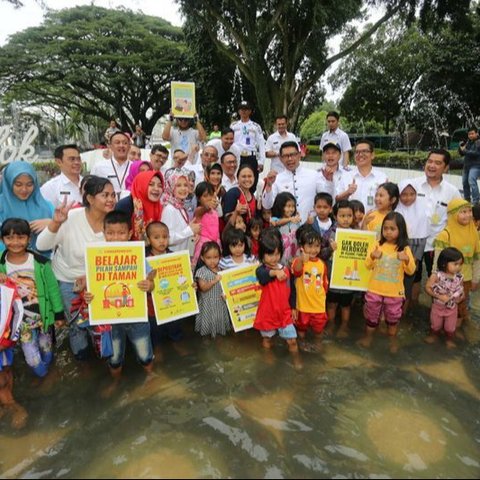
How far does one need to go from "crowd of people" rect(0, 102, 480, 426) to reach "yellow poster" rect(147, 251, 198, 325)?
175mm

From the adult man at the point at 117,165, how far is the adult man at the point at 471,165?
8.44 meters

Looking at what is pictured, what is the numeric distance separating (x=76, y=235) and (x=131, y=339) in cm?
104

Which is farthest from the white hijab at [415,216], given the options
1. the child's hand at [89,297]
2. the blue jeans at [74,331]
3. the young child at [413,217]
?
the blue jeans at [74,331]

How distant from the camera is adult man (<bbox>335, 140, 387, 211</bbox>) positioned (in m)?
4.86

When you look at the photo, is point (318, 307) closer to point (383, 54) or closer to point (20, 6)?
point (20, 6)

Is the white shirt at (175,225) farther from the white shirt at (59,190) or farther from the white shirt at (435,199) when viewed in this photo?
the white shirt at (435,199)

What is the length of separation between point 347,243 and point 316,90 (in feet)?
81.0

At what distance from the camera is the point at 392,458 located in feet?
8.88

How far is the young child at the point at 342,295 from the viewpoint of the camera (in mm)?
4500

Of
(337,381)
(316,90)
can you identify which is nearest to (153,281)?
(337,381)

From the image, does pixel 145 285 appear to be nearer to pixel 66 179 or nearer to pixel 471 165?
pixel 66 179

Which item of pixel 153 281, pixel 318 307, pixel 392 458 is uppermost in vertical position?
pixel 153 281

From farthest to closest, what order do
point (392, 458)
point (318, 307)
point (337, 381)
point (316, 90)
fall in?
point (316, 90)
point (318, 307)
point (337, 381)
point (392, 458)

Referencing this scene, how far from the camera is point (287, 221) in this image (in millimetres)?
4574
